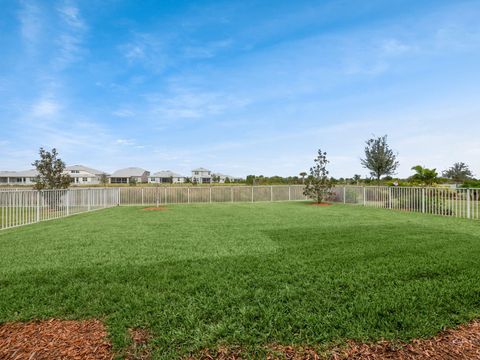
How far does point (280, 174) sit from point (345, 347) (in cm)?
2806

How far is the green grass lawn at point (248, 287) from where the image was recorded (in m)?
2.13

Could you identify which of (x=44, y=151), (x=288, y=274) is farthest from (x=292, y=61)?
(x=44, y=151)

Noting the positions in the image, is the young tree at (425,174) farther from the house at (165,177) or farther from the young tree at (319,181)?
the house at (165,177)

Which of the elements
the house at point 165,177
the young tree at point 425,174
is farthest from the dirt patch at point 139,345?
the house at point 165,177

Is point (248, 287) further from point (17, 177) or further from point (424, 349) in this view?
point (17, 177)

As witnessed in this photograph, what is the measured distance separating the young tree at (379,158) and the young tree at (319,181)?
851cm

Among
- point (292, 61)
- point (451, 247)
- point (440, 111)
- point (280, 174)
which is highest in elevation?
point (292, 61)

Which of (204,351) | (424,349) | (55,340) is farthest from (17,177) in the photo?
(424,349)

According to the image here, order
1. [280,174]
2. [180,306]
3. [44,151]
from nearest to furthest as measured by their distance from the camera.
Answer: [180,306]
[44,151]
[280,174]

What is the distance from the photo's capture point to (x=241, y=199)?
17859 millimetres

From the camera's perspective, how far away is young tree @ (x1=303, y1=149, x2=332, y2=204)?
51.6 feet

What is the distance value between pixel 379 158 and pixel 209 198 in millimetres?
14499

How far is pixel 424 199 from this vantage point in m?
11.4

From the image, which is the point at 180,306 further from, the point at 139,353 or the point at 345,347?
the point at 345,347
